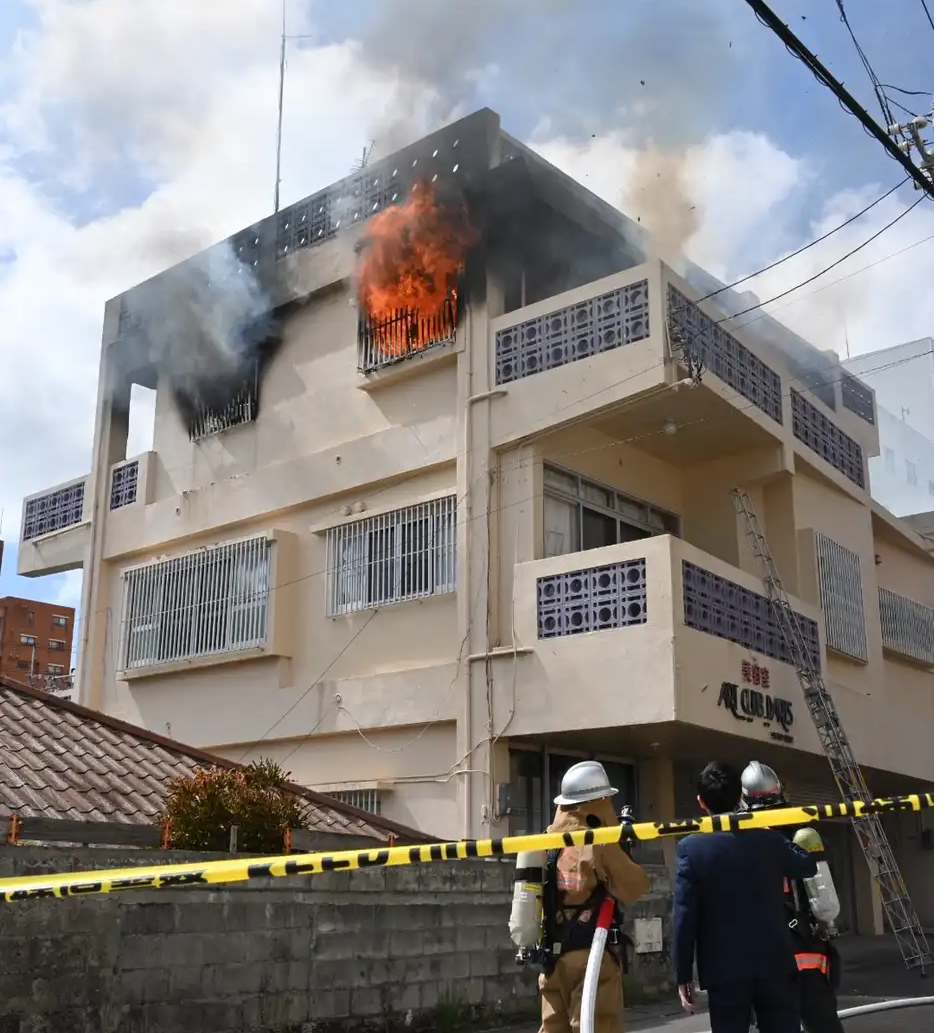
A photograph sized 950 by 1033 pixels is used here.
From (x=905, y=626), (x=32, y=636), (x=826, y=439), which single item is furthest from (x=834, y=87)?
(x=32, y=636)

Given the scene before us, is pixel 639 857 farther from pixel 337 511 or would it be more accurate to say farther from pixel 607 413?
pixel 337 511

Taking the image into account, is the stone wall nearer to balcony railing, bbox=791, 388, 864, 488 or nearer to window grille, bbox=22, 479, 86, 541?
balcony railing, bbox=791, 388, 864, 488

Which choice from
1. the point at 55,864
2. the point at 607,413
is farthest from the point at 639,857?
the point at 55,864

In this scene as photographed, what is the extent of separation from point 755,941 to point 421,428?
10.9 meters

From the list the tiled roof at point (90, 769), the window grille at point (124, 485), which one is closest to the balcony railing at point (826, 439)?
the tiled roof at point (90, 769)

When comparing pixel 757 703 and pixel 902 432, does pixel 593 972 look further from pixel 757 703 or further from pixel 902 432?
pixel 902 432

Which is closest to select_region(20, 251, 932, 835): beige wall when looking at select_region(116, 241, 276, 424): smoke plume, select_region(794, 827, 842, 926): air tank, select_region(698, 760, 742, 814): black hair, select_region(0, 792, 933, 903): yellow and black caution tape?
select_region(116, 241, 276, 424): smoke plume

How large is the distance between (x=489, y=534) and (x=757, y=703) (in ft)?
12.4

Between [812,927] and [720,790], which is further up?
[720,790]

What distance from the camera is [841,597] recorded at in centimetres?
1733

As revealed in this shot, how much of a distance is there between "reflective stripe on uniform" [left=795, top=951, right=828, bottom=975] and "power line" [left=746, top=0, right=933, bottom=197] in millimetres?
5941

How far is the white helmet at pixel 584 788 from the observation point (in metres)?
5.36

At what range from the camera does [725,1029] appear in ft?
15.9

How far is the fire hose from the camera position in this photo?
482cm
